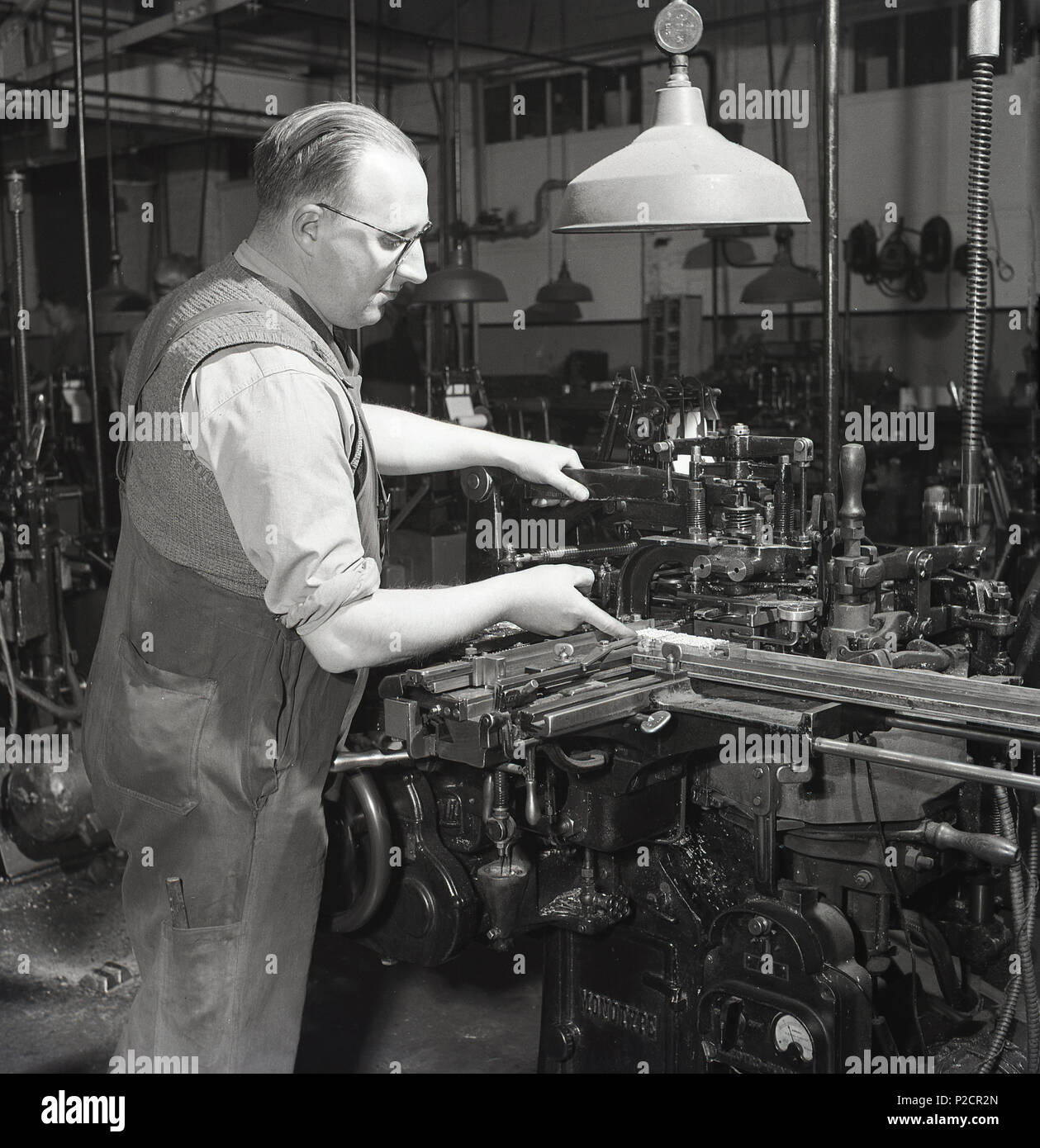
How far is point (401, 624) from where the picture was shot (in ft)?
5.07

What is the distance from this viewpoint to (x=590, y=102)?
8.95 m

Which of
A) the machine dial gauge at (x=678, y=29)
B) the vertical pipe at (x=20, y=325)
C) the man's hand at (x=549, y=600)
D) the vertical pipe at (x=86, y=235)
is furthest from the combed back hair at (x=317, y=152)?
the vertical pipe at (x=20, y=325)

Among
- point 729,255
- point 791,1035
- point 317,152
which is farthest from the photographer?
point 729,255

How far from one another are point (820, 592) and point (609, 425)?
1.92 ft

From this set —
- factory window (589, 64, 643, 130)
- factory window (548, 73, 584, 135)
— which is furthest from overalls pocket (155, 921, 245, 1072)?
factory window (548, 73, 584, 135)

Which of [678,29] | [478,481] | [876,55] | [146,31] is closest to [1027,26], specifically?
[876,55]

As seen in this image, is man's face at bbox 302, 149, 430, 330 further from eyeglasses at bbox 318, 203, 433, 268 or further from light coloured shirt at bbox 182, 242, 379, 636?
light coloured shirt at bbox 182, 242, 379, 636

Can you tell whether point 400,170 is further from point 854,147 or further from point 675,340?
point 854,147

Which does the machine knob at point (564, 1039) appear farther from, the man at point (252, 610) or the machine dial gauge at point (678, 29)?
the machine dial gauge at point (678, 29)

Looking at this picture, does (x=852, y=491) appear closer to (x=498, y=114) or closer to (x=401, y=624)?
(x=401, y=624)

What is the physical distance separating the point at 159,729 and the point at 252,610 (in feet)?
0.64

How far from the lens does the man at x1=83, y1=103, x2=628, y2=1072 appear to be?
1523 mm

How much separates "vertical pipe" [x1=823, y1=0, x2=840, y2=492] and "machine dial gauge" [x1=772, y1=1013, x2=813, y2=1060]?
0.89 m
